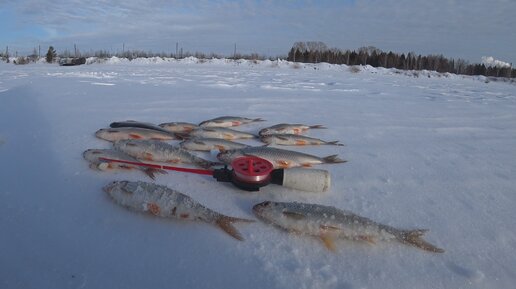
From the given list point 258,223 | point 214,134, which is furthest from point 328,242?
point 214,134

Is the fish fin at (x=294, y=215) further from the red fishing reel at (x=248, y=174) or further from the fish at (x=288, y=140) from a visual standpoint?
the fish at (x=288, y=140)

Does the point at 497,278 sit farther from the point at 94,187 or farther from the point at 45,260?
the point at 94,187

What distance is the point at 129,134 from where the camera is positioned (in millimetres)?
3941

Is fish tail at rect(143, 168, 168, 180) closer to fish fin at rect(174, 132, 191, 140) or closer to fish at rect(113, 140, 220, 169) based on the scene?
fish at rect(113, 140, 220, 169)

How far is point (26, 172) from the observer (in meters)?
3.10

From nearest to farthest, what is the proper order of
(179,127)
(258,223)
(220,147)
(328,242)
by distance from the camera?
(328,242), (258,223), (220,147), (179,127)

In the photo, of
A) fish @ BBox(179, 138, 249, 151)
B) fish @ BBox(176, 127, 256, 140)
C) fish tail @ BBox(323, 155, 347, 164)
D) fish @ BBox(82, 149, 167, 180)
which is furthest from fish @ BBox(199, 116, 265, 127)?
fish tail @ BBox(323, 155, 347, 164)

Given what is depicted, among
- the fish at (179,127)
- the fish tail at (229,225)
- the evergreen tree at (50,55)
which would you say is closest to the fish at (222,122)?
the fish at (179,127)

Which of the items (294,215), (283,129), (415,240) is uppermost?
(283,129)

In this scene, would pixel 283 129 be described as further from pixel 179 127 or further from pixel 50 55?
pixel 50 55

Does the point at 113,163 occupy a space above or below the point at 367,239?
above

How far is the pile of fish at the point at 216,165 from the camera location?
2178 mm

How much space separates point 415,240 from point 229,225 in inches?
45.7

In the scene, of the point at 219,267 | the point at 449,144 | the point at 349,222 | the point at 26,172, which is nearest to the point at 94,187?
the point at 26,172
